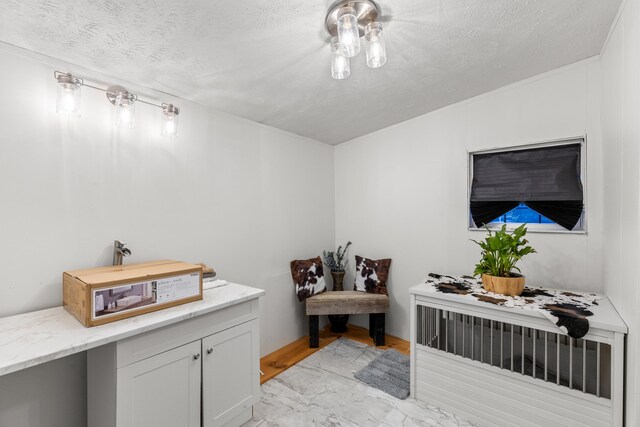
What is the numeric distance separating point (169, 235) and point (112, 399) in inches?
38.8

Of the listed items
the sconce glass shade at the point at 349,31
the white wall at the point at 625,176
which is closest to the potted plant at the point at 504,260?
the white wall at the point at 625,176

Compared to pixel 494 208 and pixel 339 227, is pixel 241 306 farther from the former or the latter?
pixel 494 208

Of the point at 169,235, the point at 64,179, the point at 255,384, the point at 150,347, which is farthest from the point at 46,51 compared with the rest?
the point at 255,384

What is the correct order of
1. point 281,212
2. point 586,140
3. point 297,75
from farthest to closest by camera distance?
1. point 281,212
2. point 586,140
3. point 297,75

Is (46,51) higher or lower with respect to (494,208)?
higher

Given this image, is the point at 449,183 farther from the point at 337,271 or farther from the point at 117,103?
the point at 117,103

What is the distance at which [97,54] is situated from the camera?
1.51 m

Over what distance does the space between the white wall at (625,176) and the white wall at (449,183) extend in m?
0.22

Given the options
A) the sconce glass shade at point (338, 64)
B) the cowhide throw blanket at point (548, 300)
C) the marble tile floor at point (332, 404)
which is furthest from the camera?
the marble tile floor at point (332, 404)

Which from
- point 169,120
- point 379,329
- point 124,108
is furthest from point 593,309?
point 124,108

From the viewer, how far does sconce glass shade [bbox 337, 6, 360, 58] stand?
49.5 inches

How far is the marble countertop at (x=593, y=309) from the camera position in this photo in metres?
1.45

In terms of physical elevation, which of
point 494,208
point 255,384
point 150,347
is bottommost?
point 255,384

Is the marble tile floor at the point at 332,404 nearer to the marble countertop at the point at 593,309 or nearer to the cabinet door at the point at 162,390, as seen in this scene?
the cabinet door at the point at 162,390
